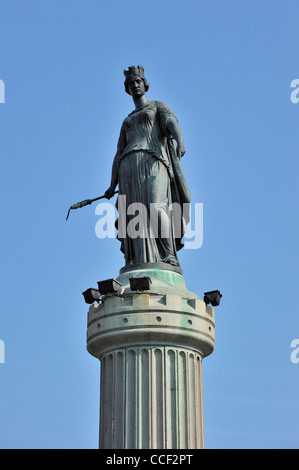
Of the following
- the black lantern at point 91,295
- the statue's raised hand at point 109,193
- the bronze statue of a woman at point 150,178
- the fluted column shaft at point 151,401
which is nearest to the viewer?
the fluted column shaft at point 151,401

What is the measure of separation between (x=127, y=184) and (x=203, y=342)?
4.12 metres

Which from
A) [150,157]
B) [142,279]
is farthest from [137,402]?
[150,157]

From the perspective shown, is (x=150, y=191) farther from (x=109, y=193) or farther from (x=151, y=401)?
(x=151, y=401)

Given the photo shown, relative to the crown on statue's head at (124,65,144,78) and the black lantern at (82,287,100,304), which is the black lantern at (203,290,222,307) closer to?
the black lantern at (82,287,100,304)

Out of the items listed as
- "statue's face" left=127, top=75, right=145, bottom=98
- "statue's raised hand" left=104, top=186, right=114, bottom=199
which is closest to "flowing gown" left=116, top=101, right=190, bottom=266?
"statue's face" left=127, top=75, right=145, bottom=98

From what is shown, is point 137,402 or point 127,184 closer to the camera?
point 137,402

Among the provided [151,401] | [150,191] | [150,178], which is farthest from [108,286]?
[150,178]

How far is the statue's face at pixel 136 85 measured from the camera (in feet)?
61.2

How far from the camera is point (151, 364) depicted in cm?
1564

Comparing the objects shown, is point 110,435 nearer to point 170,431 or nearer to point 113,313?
point 170,431

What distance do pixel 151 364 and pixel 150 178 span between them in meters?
4.37

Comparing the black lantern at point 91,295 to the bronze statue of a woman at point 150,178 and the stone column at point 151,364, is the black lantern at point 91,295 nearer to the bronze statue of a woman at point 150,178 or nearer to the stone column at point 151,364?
the stone column at point 151,364

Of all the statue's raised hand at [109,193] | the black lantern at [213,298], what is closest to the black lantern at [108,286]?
the black lantern at [213,298]
